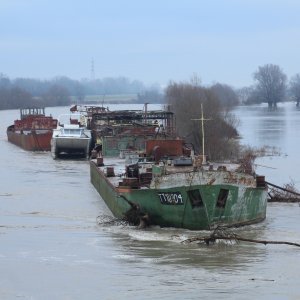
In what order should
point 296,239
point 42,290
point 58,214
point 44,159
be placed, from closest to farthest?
point 42,290 < point 296,239 < point 58,214 < point 44,159

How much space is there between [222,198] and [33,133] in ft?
127

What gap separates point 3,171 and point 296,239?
22.5 m

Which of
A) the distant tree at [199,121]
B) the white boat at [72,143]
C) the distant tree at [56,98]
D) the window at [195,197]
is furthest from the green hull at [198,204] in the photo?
the distant tree at [56,98]

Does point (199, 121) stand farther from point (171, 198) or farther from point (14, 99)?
point (14, 99)

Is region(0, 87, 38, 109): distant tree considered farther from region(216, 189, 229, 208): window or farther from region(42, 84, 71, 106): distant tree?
region(216, 189, 229, 208): window

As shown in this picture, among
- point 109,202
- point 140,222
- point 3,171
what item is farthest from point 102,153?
point 140,222

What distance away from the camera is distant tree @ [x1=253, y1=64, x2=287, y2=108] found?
6590 inches

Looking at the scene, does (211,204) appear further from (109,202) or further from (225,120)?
(225,120)

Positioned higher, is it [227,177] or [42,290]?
[227,177]

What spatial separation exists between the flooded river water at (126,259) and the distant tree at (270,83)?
14496 centimetres

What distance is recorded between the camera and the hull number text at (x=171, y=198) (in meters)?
18.2

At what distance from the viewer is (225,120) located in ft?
169

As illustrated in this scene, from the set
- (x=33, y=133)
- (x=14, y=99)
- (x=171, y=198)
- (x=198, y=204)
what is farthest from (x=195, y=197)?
(x=14, y=99)

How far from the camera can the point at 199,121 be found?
47.7 m
